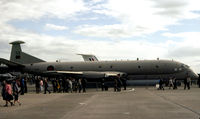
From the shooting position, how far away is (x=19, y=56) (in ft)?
157

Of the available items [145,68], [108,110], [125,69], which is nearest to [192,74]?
[145,68]

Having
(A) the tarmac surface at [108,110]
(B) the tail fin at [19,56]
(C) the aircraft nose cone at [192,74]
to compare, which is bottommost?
(A) the tarmac surface at [108,110]

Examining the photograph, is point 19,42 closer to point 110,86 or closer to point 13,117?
point 110,86

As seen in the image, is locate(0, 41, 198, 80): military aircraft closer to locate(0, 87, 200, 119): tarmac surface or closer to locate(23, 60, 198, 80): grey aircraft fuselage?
locate(23, 60, 198, 80): grey aircraft fuselage

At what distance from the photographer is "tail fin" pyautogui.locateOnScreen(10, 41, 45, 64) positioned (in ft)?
153

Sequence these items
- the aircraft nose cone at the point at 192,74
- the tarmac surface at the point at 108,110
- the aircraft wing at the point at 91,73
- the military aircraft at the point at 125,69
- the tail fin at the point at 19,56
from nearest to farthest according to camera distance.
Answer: the tarmac surface at the point at 108,110, the aircraft wing at the point at 91,73, the military aircraft at the point at 125,69, the aircraft nose cone at the point at 192,74, the tail fin at the point at 19,56

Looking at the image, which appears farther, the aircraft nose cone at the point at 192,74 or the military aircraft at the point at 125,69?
the aircraft nose cone at the point at 192,74

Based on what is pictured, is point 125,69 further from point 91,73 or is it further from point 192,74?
point 192,74

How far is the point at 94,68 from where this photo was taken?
137ft

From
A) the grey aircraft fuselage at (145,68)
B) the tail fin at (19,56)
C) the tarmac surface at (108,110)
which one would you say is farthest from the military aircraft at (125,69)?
the tarmac surface at (108,110)

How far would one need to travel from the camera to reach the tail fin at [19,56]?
46750mm

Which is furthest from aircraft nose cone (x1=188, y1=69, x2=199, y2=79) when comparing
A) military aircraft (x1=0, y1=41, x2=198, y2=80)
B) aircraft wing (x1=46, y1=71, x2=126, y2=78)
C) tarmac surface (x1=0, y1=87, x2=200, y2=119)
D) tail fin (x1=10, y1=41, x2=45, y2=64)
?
tail fin (x1=10, y1=41, x2=45, y2=64)

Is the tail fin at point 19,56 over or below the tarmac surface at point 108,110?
over

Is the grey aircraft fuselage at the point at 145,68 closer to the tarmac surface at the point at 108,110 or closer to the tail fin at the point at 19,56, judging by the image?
the tail fin at the point at 19,56
